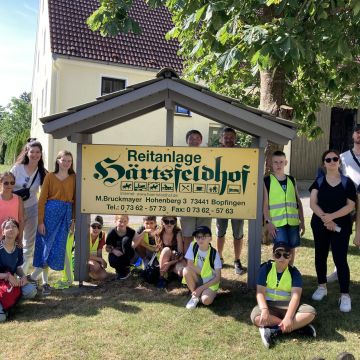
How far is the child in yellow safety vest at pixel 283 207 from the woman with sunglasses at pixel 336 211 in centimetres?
25

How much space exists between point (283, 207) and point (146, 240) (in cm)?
199

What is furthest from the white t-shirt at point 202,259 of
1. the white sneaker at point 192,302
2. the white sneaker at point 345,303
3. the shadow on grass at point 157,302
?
the white sneaker at point 345,303

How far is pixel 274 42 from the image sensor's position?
14.0 ft

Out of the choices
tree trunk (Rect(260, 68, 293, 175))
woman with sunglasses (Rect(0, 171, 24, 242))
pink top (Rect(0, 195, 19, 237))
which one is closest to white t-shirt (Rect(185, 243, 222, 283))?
woman with sunglasses (Rect(0, 171, 24, 242))

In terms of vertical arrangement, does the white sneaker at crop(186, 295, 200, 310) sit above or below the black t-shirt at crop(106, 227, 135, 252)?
below

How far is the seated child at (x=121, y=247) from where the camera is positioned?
5.95 meters

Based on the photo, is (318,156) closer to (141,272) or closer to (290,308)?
(141,272)

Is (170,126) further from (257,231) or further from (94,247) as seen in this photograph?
(94,247)

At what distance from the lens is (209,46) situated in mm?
6141

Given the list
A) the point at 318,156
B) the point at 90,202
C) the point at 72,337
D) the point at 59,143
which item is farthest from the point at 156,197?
the point at 318,156

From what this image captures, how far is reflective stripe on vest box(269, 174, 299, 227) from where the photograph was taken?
505 cm

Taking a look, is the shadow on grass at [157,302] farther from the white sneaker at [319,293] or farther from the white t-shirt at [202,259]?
the white t-shirt at [202,259]

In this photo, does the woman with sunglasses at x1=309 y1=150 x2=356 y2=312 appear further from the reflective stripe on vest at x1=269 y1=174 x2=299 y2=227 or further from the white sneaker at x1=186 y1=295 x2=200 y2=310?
the white sneaker at x1=186 y1=295 x2=200 y2=310

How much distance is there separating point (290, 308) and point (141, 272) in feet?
8.36
